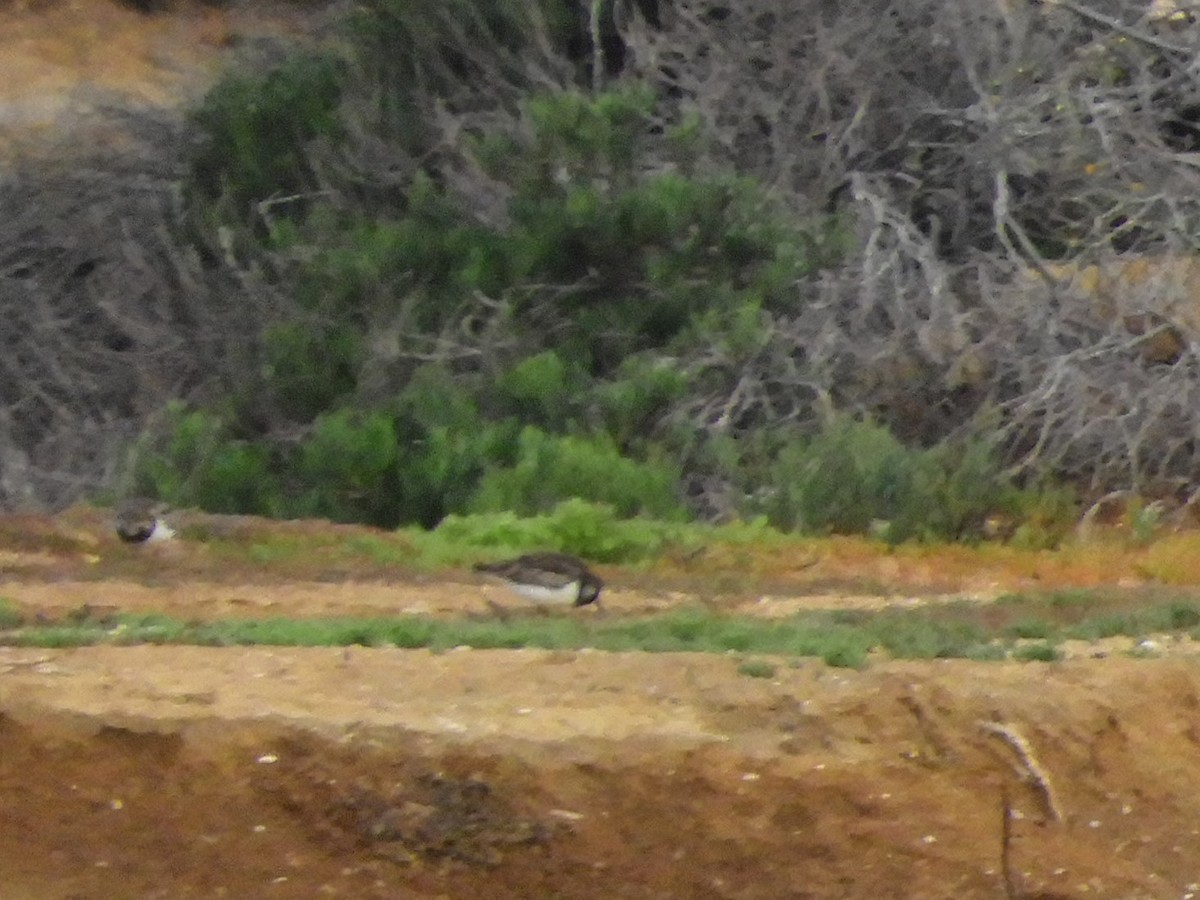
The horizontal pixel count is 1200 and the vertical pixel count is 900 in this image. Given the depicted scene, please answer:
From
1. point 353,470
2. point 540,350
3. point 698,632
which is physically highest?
point 698,632

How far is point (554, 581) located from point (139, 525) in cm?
312

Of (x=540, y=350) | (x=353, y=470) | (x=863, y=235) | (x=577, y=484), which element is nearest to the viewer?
(x=577, y=484)

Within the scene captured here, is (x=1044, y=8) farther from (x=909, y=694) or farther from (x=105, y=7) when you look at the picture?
(x=105, y=7)

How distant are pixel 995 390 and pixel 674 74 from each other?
514cm

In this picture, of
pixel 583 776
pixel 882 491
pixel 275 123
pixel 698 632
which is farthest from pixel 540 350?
pixel 583 776

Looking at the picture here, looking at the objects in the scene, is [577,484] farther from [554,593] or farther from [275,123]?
[275,123]

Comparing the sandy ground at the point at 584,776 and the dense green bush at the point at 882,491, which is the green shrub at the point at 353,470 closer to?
the dense green bush at the point at 882,491

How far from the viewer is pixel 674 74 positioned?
1728cm

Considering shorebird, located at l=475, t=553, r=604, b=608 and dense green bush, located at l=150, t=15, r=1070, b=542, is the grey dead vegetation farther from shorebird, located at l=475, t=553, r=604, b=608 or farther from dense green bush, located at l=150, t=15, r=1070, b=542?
shorebird, located at l=475, t=553, r=604, b=608

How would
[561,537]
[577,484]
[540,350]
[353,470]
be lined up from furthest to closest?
[540,350] → [353,470] → [577,484] → [561,537]

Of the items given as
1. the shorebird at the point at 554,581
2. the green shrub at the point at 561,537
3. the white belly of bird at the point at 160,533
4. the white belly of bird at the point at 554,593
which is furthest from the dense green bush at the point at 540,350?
the white belly of bird at the point at 554,593

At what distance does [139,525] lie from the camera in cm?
1055

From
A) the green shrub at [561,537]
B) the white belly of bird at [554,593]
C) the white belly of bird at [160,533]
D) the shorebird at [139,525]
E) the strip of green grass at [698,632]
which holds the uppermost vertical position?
the strip of green grass at [698,632]

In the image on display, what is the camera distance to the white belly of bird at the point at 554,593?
8.33 meters
